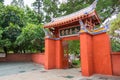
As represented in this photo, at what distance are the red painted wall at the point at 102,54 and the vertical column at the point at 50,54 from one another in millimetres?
3579

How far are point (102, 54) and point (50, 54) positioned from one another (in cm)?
418

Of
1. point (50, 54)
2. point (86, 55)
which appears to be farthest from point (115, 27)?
Result: point (50, 54)

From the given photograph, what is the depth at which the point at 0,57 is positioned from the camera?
691 inches

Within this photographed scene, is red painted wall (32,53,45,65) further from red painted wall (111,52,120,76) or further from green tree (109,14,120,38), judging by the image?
green tree (109,14,120,38)

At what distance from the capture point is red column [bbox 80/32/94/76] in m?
8.15

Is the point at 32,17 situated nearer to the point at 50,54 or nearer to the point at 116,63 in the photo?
the point at 50,54

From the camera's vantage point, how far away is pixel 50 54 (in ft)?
35.8

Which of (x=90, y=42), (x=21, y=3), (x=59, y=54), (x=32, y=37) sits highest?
(x=21, y=3)

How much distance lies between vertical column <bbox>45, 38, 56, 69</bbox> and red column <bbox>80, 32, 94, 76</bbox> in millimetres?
3222

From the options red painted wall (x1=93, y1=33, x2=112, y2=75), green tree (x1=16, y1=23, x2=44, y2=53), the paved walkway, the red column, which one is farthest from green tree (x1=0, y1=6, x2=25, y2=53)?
red painted wall (x1=93, y1=33, x2=112, y2=75)

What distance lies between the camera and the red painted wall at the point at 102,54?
815cm

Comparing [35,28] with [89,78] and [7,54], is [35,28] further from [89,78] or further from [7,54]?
[89,78]

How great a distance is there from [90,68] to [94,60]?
0.70 m

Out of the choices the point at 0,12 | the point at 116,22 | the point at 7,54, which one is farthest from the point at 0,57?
the point at 116,22
